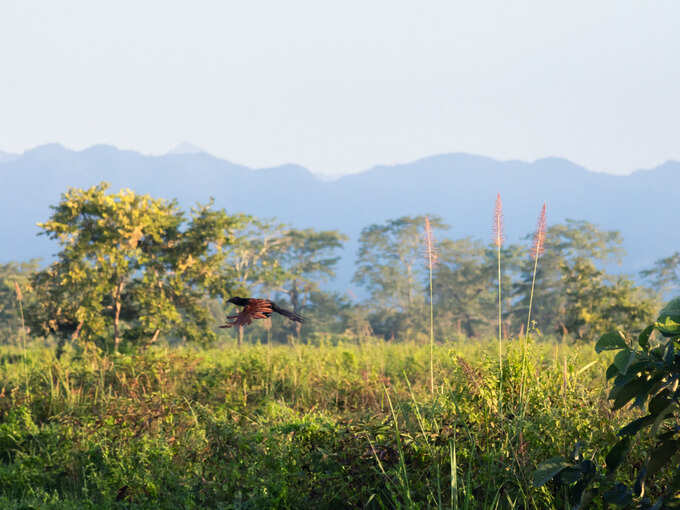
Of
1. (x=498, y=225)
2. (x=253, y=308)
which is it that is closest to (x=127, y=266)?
(x=498, y=225)

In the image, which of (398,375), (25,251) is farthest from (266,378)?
(25,251)

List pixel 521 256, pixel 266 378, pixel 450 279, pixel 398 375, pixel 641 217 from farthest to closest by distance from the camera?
pixel 641 217 < pixel 521 256 < pixel 450 279 < pixel 398 375 < pixel 266 378

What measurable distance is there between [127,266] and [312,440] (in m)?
6.47

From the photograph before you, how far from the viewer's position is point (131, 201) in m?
8.75

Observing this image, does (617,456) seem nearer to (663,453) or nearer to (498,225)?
(663,453)

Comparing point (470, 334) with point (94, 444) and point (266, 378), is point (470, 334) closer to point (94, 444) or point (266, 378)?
point (266, 378)

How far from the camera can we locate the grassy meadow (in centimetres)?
271

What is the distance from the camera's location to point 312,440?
3.29 m

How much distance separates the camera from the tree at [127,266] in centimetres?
849

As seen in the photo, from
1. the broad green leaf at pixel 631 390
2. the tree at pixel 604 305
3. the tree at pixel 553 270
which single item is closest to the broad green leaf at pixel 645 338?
the broad green leaf at pixel 631 390

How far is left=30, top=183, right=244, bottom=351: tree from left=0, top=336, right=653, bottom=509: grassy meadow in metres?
2.60

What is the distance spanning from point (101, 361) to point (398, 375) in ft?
12.6

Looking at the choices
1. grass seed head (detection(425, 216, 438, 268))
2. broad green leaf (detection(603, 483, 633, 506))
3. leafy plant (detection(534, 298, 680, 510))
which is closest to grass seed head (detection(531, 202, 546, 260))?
grass seed head (detection(425, 216, 438, 268))

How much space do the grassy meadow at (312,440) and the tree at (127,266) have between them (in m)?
2.60
